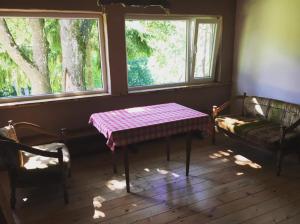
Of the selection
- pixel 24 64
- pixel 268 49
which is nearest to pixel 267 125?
pixel 268 49

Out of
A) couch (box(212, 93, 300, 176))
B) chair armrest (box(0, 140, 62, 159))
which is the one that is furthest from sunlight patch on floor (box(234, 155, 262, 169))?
chair armrest (box(0, 140, 62, 159))

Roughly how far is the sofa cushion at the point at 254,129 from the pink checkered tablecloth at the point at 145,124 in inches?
28.8

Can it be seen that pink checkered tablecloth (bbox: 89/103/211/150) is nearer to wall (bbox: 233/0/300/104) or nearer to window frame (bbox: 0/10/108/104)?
window frame (bbox: 0/10/108/104)

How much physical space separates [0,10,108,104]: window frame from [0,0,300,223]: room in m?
0.01

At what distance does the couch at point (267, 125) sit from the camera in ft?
10.4

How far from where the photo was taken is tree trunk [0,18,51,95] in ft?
11.3

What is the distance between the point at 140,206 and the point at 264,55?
9.93 ft

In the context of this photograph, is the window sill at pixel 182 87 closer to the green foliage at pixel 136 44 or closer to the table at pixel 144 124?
the green foliage at pixel 136 44

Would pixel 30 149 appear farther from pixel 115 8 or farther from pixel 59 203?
pixel 115 8

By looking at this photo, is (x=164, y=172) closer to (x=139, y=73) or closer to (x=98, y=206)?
(x=98, y=206)

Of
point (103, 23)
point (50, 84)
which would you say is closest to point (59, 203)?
point (50, 84)

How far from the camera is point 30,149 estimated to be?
2.50m

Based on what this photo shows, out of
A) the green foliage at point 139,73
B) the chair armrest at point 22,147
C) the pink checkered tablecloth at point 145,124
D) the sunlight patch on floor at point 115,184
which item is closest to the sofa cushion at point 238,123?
the pink checkered tablecloth at point 145,124

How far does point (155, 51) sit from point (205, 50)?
0.97m
